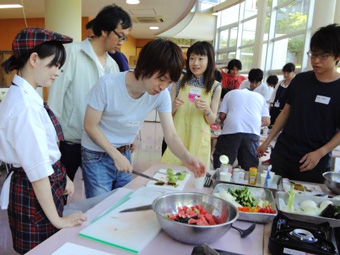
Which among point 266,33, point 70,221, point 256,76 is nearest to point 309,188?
point 70,221

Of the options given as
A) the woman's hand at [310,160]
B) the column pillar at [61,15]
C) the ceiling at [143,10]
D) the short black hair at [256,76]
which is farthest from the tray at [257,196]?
the ceiling at [143,10]

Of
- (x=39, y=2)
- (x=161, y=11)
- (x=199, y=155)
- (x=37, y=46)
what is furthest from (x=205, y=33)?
(x=37, y=46)

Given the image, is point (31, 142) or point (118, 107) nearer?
Answer: point (31, 142)

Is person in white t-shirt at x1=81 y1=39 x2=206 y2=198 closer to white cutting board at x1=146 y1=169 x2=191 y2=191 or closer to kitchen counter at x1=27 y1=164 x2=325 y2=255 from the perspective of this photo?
white cutting board at x1=146 y1=169 x2=191 y2=191

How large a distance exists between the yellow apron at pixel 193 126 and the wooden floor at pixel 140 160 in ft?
4.33

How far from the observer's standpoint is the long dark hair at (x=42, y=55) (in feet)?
3.39

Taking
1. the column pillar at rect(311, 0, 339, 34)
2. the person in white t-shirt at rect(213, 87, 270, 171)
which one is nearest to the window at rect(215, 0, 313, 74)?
the column pillar at rect(311, 0, 339, 34)

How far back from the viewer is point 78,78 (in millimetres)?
1629

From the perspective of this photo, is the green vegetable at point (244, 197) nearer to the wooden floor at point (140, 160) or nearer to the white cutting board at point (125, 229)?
the white cutting board at point (125, 229)

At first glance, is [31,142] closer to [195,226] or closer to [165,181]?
[195,226]

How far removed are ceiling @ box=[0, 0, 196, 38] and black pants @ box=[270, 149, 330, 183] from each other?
4.39 m

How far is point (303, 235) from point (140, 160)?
3.41 meters

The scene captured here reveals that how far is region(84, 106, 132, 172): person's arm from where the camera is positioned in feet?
4.22

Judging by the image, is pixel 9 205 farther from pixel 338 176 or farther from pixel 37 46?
pixel 338 176
